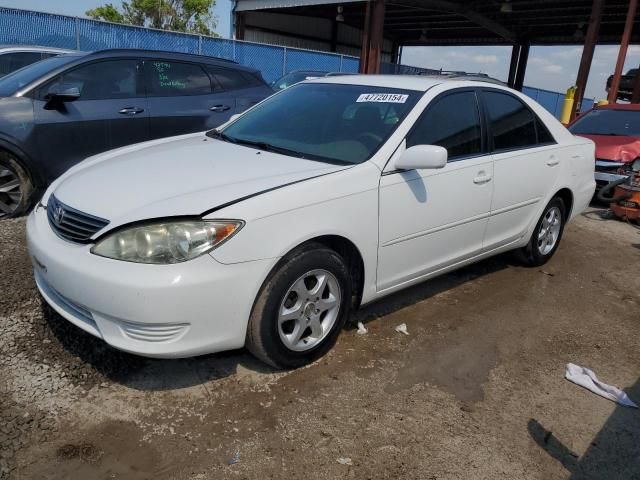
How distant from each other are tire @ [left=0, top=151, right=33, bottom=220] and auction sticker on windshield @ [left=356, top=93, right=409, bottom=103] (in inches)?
128

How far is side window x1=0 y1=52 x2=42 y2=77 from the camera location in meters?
7.56

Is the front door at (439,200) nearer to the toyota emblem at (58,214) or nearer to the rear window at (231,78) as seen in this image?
the toyota emblem at (58,214)

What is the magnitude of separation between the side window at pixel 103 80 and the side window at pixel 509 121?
3657 mm

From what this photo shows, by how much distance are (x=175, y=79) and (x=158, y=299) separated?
14.0ft

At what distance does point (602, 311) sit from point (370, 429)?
2.59 m

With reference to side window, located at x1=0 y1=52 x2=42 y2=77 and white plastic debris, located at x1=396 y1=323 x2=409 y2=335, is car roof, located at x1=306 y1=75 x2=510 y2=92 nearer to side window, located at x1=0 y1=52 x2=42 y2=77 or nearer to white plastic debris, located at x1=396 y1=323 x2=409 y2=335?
white plastic debris, located at x1=396 y1=323 x2=409 y2=335

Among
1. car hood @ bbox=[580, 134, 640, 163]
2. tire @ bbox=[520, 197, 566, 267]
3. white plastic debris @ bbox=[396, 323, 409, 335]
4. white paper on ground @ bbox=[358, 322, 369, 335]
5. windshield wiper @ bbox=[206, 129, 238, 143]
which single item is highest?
windshield wiper @ bbox=[206, 129, 238, 143]

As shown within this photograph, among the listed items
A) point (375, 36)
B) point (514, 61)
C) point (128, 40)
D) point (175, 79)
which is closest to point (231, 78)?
point (175, 79)

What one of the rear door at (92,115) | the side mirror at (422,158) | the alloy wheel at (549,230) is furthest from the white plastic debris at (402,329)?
the rear door at (92,115)

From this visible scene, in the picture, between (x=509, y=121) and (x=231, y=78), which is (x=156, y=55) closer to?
(x=231, y=78)

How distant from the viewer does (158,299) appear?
2322 mm

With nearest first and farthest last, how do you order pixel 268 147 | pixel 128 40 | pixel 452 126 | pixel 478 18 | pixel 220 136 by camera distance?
pixel 268 147 → pixel 452 126 → pixel 220 136 → pixel 128 40 → pixel 478 18

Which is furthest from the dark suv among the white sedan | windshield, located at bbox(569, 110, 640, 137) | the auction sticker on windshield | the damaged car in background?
windshield, located at bbox(569, 110, 640, 137)

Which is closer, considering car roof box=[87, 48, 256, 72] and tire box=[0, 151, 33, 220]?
tire box=[0, 151, 33, 220]
